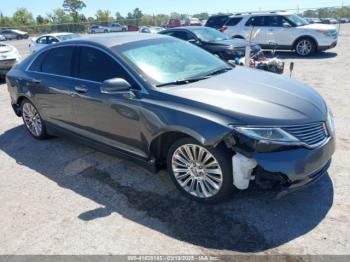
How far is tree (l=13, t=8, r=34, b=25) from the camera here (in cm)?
6240

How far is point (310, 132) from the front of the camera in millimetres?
3131

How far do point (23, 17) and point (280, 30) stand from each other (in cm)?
6233

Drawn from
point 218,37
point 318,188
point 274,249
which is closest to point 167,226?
point 274,249

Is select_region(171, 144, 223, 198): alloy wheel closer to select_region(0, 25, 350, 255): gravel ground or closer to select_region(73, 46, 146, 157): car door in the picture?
select_region(0, 25, 350, 255): gravel ground

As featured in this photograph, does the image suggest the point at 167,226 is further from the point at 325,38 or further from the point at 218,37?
the point at 325,38

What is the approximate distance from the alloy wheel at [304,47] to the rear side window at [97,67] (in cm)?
1138

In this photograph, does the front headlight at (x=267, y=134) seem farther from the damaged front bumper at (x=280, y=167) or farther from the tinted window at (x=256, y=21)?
the tinted window at (x=256, y=21)

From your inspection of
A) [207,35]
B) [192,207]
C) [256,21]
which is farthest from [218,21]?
[192,207]

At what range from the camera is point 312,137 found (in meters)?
3.12

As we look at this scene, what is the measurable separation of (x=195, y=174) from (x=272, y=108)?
39.9 inches

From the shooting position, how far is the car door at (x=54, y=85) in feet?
15.2

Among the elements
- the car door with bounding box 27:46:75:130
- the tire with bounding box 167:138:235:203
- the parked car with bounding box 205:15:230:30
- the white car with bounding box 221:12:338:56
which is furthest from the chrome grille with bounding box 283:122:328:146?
the parked car with bounding box 205:15:230:30

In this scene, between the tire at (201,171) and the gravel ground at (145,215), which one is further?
the tire at (201,171)

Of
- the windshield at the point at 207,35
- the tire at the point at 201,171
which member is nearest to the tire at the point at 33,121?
the tire at the point at 201,171
